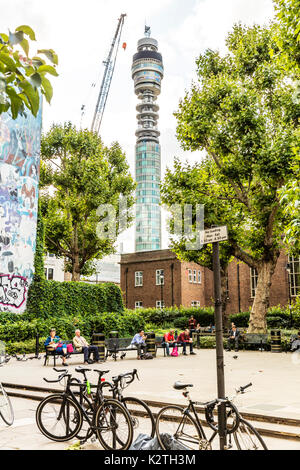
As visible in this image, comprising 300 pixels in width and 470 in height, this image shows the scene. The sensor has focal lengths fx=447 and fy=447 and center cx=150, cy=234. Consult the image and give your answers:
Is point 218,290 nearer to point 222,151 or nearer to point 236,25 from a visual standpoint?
point 222,151

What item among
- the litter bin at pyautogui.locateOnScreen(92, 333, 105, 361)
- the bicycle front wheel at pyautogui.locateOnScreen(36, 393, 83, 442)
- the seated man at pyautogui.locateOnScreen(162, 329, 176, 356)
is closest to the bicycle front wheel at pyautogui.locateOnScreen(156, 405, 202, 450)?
the bicycle front wheel at pyautogui.locateOnScreen(36, 393, 83, 442)

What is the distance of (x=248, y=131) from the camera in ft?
70.8

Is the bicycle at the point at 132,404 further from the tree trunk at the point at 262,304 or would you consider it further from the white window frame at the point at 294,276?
the white window frame at the point at 294,276

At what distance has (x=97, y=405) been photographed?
241 inches

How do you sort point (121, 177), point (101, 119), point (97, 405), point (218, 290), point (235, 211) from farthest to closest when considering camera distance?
point (101, 119)
point (121, 177)
point (235, 211)
point (97, 405)
point (218, 290)

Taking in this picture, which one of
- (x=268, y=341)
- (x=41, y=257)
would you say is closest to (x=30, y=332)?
(x=41, y=257)

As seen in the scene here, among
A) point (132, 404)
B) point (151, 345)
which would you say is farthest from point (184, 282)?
point (132, 404)

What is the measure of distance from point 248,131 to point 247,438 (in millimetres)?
18637

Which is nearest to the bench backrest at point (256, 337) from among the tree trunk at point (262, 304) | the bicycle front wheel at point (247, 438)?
the tree trunk at point (262, 304)

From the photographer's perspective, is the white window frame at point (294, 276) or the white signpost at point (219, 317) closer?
the white signpost at point (219, 317)

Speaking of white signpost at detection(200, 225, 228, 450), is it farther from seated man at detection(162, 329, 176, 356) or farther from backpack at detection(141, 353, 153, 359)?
seated man at detection(162, 329, 176, 356)

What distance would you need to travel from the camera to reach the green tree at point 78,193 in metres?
32.0

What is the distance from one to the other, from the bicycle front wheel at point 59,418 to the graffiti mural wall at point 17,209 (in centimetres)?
1861

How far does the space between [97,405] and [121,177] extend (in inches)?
1143
